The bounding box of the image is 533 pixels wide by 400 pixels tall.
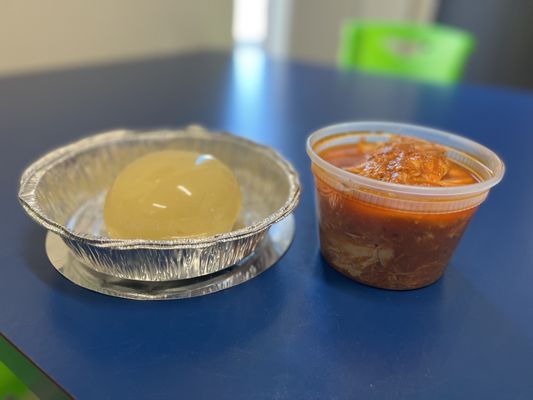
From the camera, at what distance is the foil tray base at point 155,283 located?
19.2 inches

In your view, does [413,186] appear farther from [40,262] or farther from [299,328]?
[40,262]

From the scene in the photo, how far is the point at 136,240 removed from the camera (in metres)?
0.44

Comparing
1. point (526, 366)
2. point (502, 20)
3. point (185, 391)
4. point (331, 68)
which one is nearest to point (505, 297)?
point (526, 366)

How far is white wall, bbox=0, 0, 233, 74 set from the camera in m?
1.38

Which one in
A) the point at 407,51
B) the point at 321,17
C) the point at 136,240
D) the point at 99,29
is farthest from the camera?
the point at 321,17

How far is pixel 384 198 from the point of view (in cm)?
47

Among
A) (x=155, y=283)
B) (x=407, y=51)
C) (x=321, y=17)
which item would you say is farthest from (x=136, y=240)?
(x=321, y=17)

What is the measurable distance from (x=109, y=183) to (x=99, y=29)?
110 centimetres

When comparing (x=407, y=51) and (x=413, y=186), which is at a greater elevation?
(x=413, y=186)

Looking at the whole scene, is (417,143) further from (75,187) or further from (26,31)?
(26,31)

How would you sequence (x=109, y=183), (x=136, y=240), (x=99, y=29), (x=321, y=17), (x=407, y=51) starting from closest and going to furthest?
(x=136, y=240) < (x=109, y=183) < (x=99, y=29) < (x=407, y=51) < (x=321, y=17)

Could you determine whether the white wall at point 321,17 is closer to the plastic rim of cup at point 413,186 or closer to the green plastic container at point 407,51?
the green plastic container at point 407,51

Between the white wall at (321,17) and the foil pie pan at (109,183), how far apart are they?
199 centimetres

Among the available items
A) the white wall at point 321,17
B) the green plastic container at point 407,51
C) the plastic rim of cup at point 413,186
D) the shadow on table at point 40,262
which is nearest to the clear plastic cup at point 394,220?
the plastic rim of cup at point 413,186
